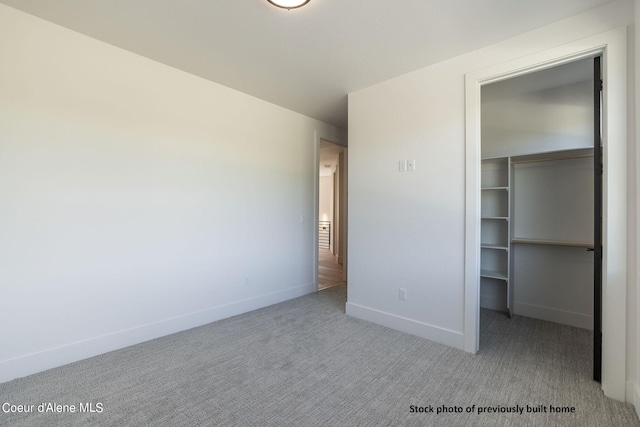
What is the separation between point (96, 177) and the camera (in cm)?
239

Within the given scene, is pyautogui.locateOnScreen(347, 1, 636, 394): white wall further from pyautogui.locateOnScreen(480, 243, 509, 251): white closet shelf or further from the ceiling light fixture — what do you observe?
the ceiling light fixture

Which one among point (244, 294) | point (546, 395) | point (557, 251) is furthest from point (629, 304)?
point (244, 294)

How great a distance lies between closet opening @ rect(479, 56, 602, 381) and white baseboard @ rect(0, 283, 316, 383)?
2.84 m

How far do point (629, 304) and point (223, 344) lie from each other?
3.07 m

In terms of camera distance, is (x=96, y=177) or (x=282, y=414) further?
(x=96, y=177)

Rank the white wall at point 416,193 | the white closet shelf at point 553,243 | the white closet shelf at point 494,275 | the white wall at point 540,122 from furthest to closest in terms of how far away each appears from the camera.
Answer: the white closet shelf at point 494,275 → the white wall at point 540,122 → the white closet shelf at point 553,243 → the white wall at point 416,193

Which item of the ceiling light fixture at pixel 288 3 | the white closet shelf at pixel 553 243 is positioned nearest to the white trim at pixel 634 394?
the white closet shelf at pixel 553 243

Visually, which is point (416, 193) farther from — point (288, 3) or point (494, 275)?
point (288, 3)

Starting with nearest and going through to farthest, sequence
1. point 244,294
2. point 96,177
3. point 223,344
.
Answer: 1. point 96,177
2. point 223,344
3. point 244,294

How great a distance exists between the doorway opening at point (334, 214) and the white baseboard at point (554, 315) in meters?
2.55

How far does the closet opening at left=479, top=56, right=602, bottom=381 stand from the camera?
302 cm

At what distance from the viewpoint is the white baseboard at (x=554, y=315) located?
3.01 meters

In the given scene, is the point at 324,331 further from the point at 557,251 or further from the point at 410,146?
the point at 557,251

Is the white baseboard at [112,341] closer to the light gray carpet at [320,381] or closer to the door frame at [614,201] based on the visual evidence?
the light gray carpet at [320,381]
